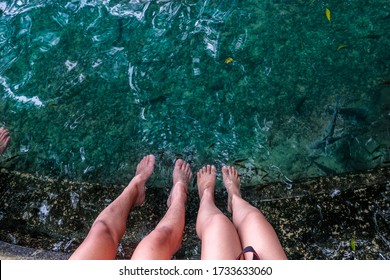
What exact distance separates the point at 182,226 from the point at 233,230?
0.37m

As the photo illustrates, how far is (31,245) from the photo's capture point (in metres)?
2.26

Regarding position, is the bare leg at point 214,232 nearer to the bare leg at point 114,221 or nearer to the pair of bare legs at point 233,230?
the pair of bare legs at point 233,230

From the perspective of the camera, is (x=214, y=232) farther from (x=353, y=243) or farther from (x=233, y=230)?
(x=353, y=243)

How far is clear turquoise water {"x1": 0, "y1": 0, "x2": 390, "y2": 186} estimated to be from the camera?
9.33 feet

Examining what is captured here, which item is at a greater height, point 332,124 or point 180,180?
point 332,124

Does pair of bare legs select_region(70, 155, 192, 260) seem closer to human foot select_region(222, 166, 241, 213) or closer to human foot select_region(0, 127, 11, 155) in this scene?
human foot select_region(222, 166, 241, 213)

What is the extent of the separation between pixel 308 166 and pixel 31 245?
1.91 meters

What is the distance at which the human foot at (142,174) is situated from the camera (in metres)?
2.58

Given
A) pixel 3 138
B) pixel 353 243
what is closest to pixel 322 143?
pixel 353 243

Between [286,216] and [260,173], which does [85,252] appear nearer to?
[286,216]

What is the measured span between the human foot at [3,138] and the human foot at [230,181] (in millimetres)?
1698

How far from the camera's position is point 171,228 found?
2.22 meters

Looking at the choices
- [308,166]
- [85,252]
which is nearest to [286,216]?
[308,166]

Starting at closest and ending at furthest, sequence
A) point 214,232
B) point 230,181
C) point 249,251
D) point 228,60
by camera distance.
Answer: point 249,251, point 214,232, point 230,181, point 228,60
